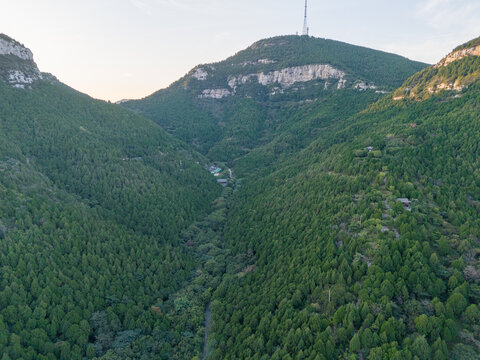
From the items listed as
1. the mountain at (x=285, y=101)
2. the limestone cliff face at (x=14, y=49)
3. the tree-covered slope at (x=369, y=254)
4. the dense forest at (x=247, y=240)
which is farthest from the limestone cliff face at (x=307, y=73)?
the limestone cliff face at (x=14, y=49)

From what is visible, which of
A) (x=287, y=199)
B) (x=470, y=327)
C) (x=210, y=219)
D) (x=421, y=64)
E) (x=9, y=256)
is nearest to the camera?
(x=470, y=327)

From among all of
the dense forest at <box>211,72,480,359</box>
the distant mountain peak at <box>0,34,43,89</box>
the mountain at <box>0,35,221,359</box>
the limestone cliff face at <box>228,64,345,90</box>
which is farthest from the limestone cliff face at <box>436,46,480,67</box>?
the distant mountain peak at <box>0,34,43,89</box>

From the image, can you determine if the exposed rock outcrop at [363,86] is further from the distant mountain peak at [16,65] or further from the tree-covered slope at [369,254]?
the distant mountain peak at [16,65]

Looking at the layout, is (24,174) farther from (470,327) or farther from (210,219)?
(470,327)

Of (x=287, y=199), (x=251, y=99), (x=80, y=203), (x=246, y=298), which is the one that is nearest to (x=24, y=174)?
(x=80, y=203)

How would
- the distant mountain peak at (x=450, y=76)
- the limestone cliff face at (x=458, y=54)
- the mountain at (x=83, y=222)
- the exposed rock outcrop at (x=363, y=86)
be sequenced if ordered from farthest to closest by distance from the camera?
1. the exposed rock outcrop at (x=363, y=86)
2. the limestone cliff face at (x=458, y=54)
3. the distant mountain peak at (x=450, y=76)
4. the mountain at (x=83, y=222)
